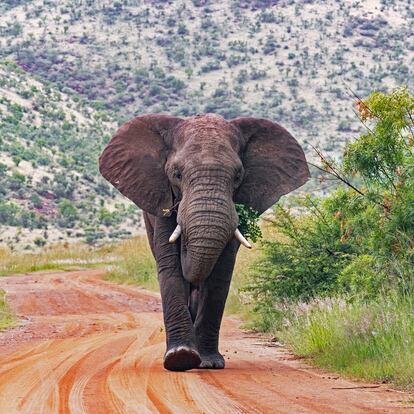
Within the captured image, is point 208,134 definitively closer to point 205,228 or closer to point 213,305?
point 205,228

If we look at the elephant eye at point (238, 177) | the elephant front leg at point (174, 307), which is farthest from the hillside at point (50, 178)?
the elephant eye at point (238, 177)

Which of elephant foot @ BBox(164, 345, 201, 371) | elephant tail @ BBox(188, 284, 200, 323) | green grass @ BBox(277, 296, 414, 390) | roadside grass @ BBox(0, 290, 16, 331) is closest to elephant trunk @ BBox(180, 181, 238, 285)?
elephant foot @ BBox(164, 345, 201, 371)

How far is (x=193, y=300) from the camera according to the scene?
12266mm

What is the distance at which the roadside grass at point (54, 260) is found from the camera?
1471 inches

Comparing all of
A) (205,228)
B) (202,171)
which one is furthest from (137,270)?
(205,228)

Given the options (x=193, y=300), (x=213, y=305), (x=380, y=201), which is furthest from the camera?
(x=193, y=300)

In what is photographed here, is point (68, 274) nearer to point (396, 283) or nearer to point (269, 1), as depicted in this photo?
point (396, 283)

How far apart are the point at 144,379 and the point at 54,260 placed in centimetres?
3245

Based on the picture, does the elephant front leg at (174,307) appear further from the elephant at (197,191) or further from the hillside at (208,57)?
the hillside at (208,57)

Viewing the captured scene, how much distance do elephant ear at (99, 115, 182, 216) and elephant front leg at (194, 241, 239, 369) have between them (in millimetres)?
888

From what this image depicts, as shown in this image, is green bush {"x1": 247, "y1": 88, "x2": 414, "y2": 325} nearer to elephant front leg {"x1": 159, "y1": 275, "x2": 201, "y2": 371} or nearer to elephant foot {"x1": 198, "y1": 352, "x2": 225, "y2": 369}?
elephant foot {"x1": 198, "y1": 352, "x2": 225, "y2": 369}

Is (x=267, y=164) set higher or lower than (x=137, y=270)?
higher

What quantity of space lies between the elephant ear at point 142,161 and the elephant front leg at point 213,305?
888mm

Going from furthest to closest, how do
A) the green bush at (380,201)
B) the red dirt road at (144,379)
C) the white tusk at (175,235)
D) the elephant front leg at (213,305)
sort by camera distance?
the elephant front leg at (213,305) < the green bush at (380,201) < the white tusk at (175,235) < the red dirt road at (144,379)
